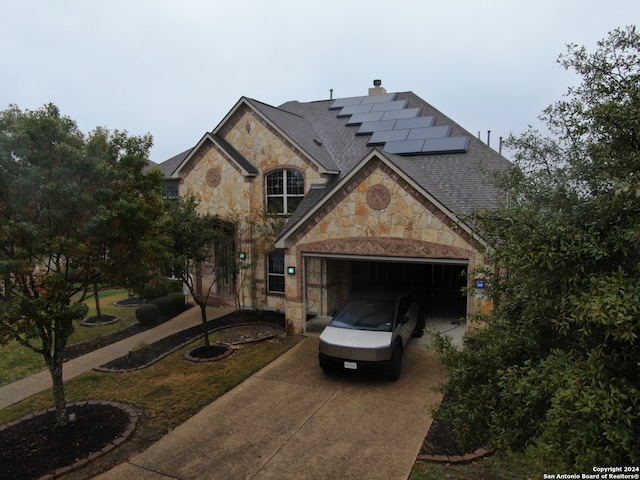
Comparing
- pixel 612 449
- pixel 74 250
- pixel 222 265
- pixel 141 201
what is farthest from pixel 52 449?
pixel 612 449

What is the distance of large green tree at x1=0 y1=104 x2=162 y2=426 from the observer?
22.8ft

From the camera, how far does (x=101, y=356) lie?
12453 millimetres

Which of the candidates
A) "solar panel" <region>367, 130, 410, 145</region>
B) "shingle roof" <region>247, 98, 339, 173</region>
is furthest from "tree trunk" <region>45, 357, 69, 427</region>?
"solar panel" <region>367, 130, 410, 145</region>

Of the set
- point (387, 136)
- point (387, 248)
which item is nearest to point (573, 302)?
point (387, 248)

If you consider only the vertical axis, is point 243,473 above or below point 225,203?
below

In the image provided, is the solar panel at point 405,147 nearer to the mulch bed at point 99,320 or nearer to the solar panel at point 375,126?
the solar panel at point 375,126

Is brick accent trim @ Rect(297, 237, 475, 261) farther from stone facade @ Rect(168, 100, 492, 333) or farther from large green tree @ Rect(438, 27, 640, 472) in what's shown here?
large green tree @ Rect(438, 27, 640, 472)

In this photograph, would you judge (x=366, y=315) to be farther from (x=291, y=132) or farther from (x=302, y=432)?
(x=291, y=132)

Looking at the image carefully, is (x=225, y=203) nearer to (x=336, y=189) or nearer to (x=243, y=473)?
(x=336, y=189)

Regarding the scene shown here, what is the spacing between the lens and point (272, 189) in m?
16.8

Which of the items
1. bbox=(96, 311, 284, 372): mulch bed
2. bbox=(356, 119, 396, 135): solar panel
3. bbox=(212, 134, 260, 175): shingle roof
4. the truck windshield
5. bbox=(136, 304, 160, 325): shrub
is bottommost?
bbox=(96, 311, 284, 372): mulch bed

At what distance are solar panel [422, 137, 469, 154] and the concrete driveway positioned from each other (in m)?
8.23

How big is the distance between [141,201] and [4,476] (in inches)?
193

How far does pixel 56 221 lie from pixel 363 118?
14749mm
